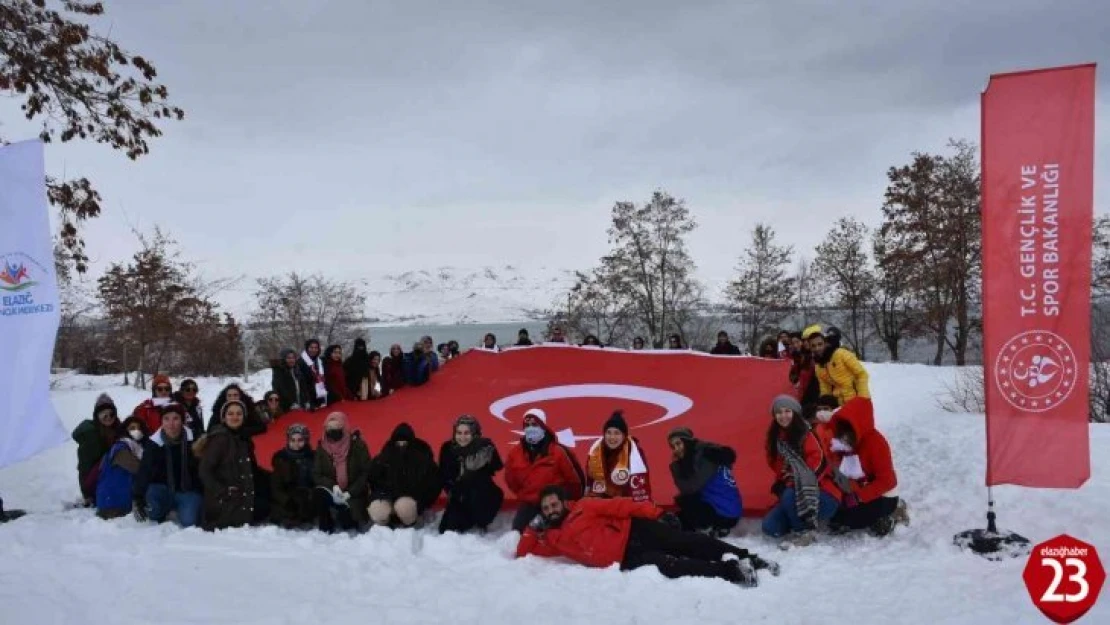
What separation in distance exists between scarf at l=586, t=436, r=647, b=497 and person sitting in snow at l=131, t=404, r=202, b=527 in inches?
138

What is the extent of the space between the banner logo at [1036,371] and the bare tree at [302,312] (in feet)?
112

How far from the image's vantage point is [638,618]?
434 cm

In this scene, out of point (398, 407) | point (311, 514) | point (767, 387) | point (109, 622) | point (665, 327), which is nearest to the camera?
point (109, 622)

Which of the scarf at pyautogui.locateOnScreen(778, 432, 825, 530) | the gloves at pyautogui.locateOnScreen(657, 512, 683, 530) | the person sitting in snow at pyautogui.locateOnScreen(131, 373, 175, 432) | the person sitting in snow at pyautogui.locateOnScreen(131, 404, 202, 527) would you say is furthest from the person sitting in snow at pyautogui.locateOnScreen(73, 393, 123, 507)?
the scarf at pyautogui.locateOnScreen(778, 432, 825, 530)

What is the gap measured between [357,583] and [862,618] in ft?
10.1

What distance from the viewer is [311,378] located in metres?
9.52

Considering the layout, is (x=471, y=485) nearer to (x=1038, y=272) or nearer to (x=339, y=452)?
(x=339, y=452)

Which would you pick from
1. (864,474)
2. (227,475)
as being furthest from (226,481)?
(864,474)

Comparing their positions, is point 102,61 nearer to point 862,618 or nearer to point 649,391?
point 649,391

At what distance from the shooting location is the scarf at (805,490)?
19.1 ft

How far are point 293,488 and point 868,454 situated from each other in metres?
4.76

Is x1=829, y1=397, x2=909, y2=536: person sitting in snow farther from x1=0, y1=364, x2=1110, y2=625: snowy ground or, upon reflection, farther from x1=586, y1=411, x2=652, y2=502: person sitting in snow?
x1=586, y1=411, x2=652, y2=502: person sitting in snow

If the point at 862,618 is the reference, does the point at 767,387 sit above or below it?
above

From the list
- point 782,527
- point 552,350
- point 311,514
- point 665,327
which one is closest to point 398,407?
point 552,350
